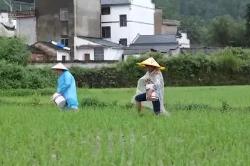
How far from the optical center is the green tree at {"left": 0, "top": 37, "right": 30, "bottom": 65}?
122 feet

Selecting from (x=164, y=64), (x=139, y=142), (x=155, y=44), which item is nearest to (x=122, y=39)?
(x=155, y=44)

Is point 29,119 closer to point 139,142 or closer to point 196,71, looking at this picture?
point 139,142

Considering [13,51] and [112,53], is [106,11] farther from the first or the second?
[13,51]

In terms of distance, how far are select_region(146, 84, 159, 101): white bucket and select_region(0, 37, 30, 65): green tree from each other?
84.8ft

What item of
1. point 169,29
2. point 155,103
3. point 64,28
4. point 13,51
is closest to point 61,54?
point 64,28

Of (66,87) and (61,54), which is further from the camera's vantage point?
(61,54)

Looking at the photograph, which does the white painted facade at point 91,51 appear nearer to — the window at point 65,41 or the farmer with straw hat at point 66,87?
the window at point 65,41

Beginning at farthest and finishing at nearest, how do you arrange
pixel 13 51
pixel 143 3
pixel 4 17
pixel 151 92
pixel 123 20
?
pixel 4 17, pixel 143 3, pixel 123 20, pixel 13 51, pixel 151 92

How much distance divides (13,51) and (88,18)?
68.0 ft

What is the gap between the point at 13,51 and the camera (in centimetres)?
3775

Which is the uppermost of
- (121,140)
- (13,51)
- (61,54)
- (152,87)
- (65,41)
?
(65,41)

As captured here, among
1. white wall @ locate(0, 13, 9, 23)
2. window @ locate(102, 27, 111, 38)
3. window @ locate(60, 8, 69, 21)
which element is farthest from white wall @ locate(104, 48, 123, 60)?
white wall @ locate(0, 13, 9, 23)

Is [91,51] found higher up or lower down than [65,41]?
lower down

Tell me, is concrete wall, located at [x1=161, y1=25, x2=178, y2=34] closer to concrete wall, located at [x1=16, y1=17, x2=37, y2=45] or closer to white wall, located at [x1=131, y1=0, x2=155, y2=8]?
white wall, located at [x1=131, y1=0, x2=155, y2=8]
